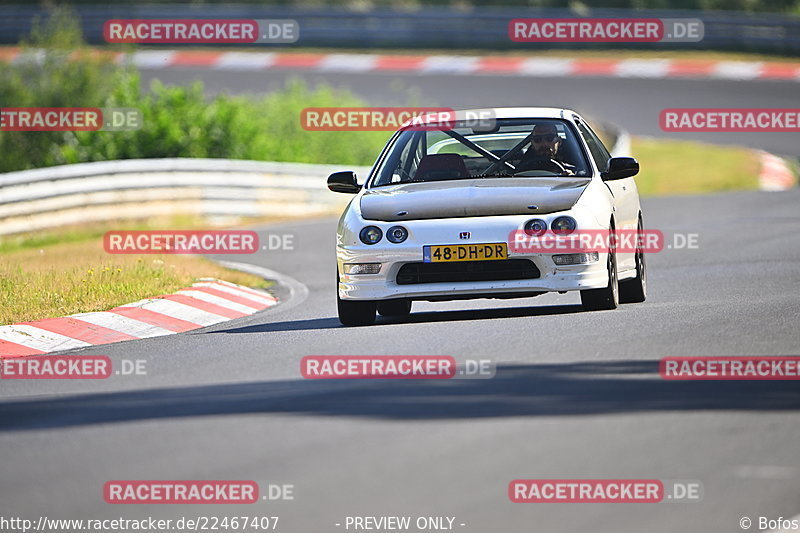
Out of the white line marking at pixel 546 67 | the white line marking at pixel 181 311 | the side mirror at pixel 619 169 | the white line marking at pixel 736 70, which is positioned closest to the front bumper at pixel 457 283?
the side mirror at pixel 619 169

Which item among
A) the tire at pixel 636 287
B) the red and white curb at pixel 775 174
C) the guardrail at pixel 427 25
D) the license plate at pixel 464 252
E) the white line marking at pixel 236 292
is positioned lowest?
the red and white curb at pixel 775 174

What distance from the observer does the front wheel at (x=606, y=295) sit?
1044 cm

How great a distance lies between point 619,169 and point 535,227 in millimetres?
1161

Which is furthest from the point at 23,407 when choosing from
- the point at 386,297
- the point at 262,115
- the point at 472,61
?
the point at 472,61

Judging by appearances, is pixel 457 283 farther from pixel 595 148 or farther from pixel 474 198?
pixel 595 148

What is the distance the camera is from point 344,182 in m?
11.2

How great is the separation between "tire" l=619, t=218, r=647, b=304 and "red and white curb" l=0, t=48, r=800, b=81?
935 inches

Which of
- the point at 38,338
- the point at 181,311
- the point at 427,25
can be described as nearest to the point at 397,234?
the point at 38,338

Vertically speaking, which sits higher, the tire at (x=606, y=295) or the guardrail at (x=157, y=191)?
the tire at (x=606, y=295)

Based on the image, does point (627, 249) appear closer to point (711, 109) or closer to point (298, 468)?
point (298, 468)

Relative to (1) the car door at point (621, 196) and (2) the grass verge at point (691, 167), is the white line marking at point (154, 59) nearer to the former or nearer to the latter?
(2) the grass verge at point (691, 167)

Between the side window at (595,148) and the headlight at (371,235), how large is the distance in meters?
2.06

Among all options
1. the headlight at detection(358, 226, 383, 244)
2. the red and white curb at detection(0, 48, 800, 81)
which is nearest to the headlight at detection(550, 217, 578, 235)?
the headlight at detection(358, 226, 383, 244)

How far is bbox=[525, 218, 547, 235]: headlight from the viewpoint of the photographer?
10.0 m
